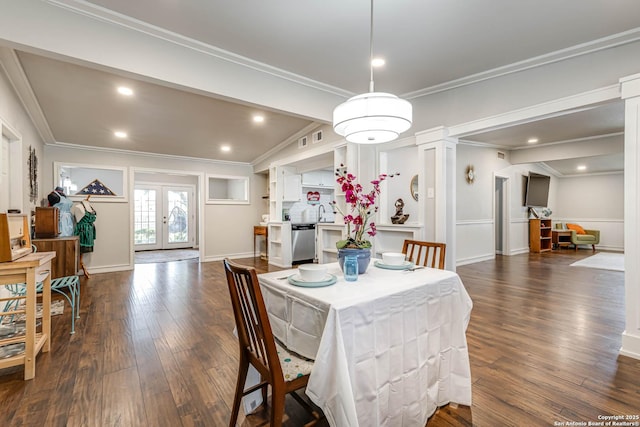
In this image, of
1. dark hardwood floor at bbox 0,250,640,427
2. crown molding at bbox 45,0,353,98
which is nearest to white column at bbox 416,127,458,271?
dark hardwood floor at bbox 0,250,640,427

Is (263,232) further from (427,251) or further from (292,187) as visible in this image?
(427,251)

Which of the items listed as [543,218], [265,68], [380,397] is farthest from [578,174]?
[380,397]

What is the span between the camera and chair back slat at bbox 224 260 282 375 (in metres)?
1.19

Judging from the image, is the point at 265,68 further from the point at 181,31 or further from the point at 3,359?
the point at 3,359

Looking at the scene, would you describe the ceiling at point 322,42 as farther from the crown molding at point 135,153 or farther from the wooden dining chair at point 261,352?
the wooden dining chair at point 261,352

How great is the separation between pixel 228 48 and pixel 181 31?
0.40 meters

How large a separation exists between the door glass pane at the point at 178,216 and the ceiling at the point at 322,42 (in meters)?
4.96

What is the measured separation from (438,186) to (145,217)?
8459 mm

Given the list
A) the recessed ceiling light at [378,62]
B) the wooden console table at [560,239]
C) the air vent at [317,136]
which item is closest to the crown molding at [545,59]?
the recessed ceiling light at [378,62]

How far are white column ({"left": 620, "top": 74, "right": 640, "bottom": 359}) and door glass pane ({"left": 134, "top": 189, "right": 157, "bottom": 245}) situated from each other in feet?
32.2

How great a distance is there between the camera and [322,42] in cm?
253

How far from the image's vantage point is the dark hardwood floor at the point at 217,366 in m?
1.62

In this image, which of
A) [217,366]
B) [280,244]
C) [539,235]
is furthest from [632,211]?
[539,235]

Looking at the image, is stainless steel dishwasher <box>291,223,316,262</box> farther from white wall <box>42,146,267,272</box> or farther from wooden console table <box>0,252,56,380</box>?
wooden console table <box>0,252,56,380</box>
